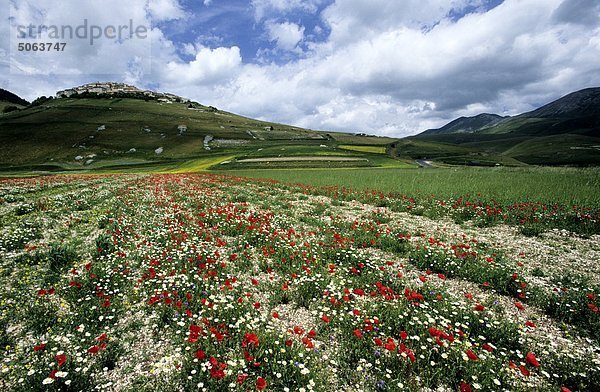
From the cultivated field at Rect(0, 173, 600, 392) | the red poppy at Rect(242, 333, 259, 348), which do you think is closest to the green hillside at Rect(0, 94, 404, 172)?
the cultivated field at Rect(0, 173, 600, 392)

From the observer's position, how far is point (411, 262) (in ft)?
31.5

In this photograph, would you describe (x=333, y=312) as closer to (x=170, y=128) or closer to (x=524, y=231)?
(x=524, y=231)

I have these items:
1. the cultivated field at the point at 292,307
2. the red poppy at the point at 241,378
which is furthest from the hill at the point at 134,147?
the red poppy at the point at 241,378

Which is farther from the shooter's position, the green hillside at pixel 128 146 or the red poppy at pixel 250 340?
the green hillside at pixel 128 146

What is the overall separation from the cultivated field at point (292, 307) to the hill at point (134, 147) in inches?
2327

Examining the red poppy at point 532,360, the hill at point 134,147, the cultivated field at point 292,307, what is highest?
the hill at point 134,147

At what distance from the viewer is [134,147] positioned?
3718 inches

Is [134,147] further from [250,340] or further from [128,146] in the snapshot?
[250,340]

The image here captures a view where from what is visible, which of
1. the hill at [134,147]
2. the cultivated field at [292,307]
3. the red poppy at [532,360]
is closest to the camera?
the red poppy at [532,360]

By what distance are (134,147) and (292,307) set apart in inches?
4271

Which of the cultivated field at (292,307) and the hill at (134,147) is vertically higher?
the hill at (134,147)

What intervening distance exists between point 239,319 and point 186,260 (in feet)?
11.8

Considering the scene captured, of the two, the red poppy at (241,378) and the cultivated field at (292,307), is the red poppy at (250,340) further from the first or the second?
the red poppy at (241,378)

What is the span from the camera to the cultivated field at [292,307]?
14.9ft
